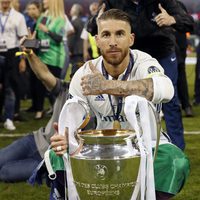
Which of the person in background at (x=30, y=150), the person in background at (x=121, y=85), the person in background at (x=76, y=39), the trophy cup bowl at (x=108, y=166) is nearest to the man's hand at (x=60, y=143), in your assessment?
the person in background at (x=121, y=85)

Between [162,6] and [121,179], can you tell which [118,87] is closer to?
[121,179]

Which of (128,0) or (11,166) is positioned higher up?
(128,0)

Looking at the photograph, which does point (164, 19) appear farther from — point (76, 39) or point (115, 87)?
point (76, 39)

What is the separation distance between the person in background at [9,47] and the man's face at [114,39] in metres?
4.54

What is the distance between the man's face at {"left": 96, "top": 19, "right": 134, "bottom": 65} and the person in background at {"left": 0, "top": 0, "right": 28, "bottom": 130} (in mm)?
4542

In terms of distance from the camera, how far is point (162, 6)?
4.95 m

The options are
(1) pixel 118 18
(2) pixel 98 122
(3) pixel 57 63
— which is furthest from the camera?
(3) pixel 57 63

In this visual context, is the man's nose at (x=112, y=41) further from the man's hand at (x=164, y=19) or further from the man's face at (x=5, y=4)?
the man's face at (x=5, y=4)

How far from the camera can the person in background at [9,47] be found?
7.84 m

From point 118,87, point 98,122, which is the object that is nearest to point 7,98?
point 98,122

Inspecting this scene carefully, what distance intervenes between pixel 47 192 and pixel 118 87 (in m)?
1.80

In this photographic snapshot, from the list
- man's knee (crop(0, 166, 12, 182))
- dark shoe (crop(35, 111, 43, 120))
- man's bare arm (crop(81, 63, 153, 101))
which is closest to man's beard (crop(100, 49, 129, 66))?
man's bare arm (crop(81, 63, 153, 101))

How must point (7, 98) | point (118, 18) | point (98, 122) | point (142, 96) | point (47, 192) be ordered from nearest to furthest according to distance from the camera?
point (142, 96), point (118, 18), point (98, 122), point (47, 192), point (7, 98)

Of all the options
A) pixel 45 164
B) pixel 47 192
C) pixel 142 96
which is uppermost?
pixel 142 96
